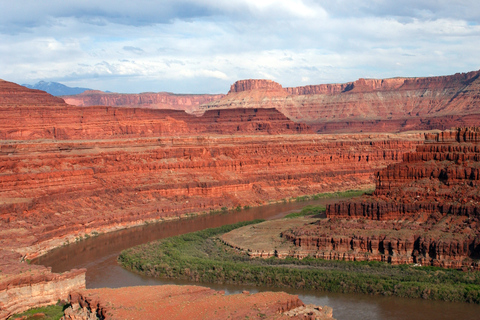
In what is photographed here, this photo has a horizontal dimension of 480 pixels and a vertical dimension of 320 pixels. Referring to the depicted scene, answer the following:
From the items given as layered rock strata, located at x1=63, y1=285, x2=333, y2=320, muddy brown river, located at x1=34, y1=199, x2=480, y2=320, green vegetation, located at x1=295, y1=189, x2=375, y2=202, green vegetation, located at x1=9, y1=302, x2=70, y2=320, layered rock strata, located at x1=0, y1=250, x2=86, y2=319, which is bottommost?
green vegetation, located at x1=295, y1=189, x2=375, y2=202

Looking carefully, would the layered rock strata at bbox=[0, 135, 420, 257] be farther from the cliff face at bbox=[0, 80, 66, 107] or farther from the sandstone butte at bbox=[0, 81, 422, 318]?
the cliff face at bbox=[0, 80, 66, 107]

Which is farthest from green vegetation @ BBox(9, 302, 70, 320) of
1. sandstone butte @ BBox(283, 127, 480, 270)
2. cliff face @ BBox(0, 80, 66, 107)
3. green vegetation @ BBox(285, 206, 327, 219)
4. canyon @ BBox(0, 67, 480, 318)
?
cliff face @ BBox(0, 80, 66, 107)

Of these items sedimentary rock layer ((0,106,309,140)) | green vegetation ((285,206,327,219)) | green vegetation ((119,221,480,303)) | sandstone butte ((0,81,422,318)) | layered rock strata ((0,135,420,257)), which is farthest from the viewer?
sedimentary rock layer ((0,106,309,140))

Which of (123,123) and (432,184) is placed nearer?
(432,184)

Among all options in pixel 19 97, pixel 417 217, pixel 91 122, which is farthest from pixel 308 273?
pixel 19 97

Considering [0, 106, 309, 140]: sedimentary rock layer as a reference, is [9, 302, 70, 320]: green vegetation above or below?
below

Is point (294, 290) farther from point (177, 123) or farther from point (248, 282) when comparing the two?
point (177, 123)

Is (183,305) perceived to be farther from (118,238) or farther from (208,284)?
(118,238)
